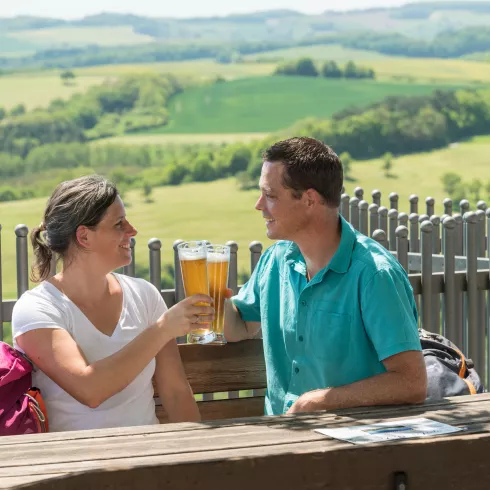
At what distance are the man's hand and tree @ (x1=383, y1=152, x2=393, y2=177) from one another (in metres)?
33.6

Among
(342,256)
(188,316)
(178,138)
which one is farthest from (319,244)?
(178,138)

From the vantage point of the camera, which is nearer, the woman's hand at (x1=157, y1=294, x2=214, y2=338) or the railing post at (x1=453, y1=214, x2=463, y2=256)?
the woman's hand at (x1=157, y1=294, x2=214, y2=338)

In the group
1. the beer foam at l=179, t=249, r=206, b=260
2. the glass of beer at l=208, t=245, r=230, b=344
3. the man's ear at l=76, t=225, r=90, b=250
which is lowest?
the glass of beer at l=208, t=245, r=230, b=344

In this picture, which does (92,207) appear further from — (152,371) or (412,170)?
(412,170)

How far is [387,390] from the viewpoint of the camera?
230cm

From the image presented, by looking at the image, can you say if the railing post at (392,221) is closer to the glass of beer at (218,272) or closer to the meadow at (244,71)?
the glass of beer at (218,272)

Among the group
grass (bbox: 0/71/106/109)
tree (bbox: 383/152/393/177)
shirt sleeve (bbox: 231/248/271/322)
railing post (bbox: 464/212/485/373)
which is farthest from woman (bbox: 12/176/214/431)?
grass (bbox: 0/71/106/109)

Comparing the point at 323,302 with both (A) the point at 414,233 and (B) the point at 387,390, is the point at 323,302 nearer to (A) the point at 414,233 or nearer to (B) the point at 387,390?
(B) the point at 387,390

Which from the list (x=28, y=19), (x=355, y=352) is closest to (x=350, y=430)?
(x=355, y=352)

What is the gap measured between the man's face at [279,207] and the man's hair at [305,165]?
2cm

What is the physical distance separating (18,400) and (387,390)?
89 centimetres

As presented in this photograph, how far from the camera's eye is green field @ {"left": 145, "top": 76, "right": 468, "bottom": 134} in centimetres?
3844

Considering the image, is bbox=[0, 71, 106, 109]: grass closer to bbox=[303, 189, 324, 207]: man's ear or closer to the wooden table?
bbox=[303, 189, 324, 207]: man's ear

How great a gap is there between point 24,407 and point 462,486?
41.2 inches
